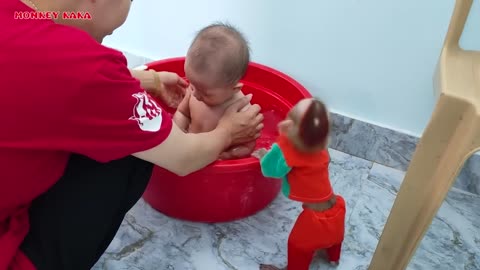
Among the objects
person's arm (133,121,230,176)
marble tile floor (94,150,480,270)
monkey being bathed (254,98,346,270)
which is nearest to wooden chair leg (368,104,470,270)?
monkey being bathed (254,98,346,270)

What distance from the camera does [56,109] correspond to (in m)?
0.69

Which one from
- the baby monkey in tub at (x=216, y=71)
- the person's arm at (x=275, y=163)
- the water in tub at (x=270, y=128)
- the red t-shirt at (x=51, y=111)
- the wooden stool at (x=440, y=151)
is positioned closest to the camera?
the red t-shirt at (x=51, y=111)

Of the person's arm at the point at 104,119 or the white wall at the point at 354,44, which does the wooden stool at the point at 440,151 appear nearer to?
the white wall at the point at 354,44

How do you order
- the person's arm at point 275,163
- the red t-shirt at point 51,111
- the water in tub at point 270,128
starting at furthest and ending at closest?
1. the water in tub at point 270,128
2. the person's arm at point 275,163
3. the red t-shirt at point 51,111

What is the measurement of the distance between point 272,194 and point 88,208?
1.69 ft

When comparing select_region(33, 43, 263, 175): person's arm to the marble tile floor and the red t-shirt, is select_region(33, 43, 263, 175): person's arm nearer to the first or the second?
the red t-shirt

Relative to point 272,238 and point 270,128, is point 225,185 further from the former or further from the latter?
point 270,128

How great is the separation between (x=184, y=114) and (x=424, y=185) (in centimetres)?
64

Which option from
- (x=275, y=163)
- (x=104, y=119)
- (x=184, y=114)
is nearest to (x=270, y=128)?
(x=184, y=114)

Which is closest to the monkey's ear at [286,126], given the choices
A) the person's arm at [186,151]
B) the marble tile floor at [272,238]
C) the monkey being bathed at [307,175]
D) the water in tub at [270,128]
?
the monkey being bathed at [307,175]

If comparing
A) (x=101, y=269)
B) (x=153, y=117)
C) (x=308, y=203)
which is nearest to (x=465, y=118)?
(x=308, y=203)

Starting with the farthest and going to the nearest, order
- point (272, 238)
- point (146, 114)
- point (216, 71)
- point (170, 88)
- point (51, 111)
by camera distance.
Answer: point (170, 88) < point (272, 238) < point (216, 71) < point (146, 114) < point (51, 111)

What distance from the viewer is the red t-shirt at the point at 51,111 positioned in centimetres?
66

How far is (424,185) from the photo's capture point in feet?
2.75
